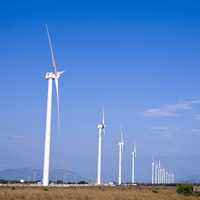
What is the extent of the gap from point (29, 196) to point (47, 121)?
22.2m

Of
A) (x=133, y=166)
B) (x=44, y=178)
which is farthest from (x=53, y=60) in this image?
(x=133, y=166)

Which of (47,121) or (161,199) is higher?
(47,121)

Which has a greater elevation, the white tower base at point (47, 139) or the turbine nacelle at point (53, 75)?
the turbine nacelle at point (53, 75)

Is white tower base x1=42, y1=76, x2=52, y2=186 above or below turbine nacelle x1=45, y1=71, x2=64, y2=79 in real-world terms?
below

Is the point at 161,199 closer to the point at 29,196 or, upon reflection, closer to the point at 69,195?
the point at 69,195

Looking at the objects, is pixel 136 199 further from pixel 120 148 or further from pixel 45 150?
pixel 120 148

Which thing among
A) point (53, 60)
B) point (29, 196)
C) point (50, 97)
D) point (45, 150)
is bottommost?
point (29, 196)

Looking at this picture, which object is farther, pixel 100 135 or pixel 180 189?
pixel 100 135

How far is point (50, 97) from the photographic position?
3088 inches

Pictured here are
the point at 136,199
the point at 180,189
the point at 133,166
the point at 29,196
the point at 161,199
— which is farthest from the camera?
the point at 133,166

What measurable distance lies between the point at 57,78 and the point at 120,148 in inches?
2709

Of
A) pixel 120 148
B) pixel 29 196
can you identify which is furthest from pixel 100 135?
pixel 29 196

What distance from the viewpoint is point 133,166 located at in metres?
169

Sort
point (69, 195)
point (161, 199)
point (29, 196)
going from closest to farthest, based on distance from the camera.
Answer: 1. point (29, 196)
2. point (69, 195)
3. point (161, 199)
